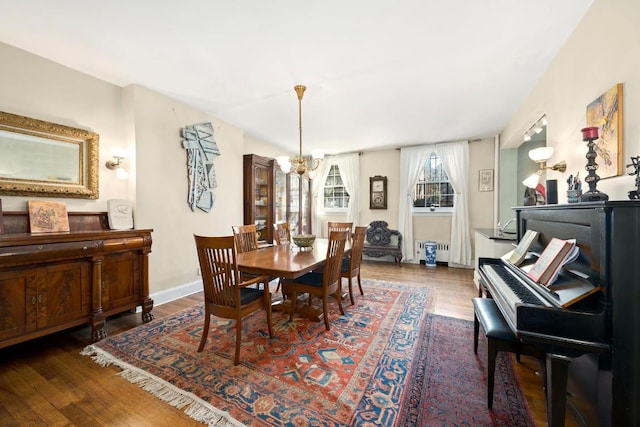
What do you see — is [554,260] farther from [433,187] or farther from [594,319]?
[433,187]

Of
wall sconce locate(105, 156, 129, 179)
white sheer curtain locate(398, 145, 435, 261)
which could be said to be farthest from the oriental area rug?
white sheer curtain locate(398, 145, 435, 261)

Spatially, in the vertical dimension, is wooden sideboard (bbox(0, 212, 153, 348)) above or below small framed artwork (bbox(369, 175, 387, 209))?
below

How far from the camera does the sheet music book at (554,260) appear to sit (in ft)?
4.28

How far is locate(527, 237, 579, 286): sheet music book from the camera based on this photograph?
4.28 ft

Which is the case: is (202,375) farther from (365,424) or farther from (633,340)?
(633,340)

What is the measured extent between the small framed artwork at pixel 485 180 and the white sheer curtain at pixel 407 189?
1.09 meters

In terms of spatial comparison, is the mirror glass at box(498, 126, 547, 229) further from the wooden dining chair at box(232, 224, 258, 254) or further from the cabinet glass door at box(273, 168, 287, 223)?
the wooden dining chair at box(232, 224, 258, 254)

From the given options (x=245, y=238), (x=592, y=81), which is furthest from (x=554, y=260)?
(x=245, y=238)

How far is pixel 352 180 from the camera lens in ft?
19.2

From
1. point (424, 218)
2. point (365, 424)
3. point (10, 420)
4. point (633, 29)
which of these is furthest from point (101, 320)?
point (424, 218)

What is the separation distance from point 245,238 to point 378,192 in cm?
357

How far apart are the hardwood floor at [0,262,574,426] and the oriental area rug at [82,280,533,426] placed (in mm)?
72

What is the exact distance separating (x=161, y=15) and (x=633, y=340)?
3223mm

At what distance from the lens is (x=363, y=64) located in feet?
7.79
